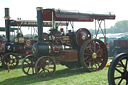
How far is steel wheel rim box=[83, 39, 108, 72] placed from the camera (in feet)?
24.0

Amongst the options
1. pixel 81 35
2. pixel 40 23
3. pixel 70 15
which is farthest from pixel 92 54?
pixel 40 23

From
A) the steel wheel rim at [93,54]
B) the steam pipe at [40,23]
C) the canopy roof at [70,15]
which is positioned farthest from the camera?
the steel wheel rim at [93,54]

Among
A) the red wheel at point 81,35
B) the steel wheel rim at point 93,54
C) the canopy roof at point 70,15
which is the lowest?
the steel wheel rim at point 93,54

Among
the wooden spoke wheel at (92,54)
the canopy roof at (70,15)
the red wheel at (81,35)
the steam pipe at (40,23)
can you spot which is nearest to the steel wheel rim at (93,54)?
the wooden spoke wheel at (92,54)

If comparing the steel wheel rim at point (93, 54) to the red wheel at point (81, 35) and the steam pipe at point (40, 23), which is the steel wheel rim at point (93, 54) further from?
the steam pipe at point (40, 23)

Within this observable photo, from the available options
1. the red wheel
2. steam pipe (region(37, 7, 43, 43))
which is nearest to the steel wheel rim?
the red wheel

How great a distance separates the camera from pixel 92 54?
24.1 ft

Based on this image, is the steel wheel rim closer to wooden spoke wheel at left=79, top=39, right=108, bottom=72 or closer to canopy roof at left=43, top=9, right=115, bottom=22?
wooden spoke wheel at left=79, top=39, right=108, bottom=72

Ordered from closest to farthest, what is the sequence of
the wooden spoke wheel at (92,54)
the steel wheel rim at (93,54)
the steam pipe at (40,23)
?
the steam pipe at (40,23), the wooden spoke wheel at (92,54), the steel wheel rim at (93,54)

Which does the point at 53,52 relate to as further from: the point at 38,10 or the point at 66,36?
the point at 38,10

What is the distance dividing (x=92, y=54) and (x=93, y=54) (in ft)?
0.13

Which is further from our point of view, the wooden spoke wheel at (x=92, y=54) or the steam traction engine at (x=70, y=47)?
the wooden spoke wheel at (x=92, y=54)

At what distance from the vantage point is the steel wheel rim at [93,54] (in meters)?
7.30

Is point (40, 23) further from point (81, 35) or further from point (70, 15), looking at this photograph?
point (81, 35)
